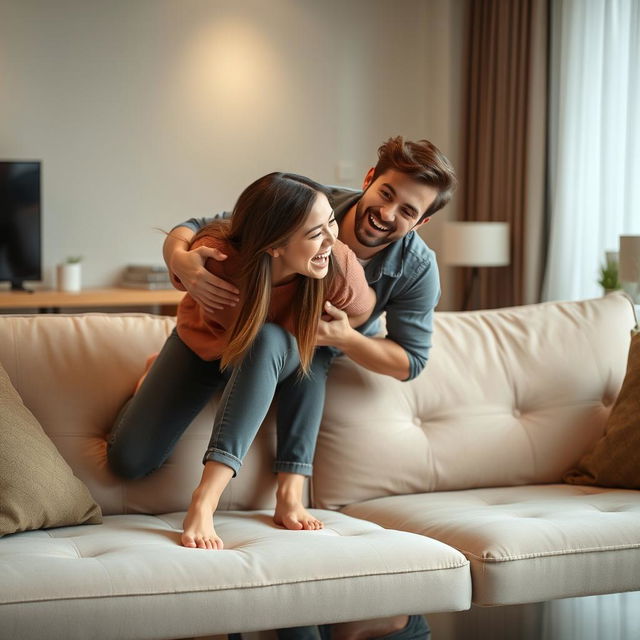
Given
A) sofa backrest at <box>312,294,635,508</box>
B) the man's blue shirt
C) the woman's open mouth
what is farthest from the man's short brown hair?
sofa backrest at <box>312,294,635,508</box>

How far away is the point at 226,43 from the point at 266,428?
142 inches

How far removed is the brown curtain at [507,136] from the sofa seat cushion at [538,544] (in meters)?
2.97

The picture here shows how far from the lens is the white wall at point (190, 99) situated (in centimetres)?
502

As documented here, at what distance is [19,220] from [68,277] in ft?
1.21

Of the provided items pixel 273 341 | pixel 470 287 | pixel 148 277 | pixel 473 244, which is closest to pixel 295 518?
pixel 273 341

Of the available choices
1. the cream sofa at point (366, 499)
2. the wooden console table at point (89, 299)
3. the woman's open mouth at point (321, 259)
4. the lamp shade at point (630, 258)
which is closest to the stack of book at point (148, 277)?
the wooden console table at point (89, 299)

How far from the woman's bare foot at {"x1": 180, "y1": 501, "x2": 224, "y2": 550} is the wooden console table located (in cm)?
294

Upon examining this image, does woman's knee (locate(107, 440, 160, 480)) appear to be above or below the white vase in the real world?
below

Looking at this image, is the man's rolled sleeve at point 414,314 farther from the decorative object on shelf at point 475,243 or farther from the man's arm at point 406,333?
the decorative object on shelf at point 475,243

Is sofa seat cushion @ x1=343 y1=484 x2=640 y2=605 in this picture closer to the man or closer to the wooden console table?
the man

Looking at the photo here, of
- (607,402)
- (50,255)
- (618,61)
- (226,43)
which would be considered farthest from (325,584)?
(226,43)

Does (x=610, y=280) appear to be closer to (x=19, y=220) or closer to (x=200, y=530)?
(x=200, y=530)

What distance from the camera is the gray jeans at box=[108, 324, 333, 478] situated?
190 cm

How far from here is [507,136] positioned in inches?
199
